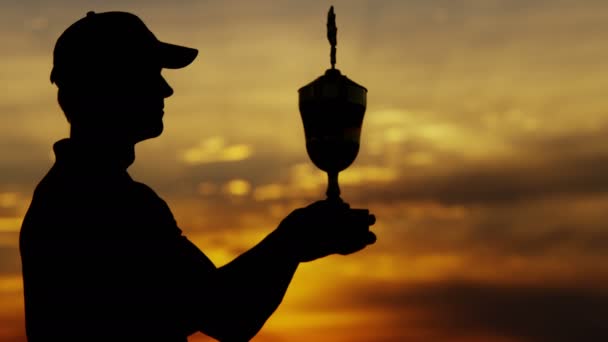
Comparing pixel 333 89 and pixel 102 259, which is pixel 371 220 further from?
pixel 102 259

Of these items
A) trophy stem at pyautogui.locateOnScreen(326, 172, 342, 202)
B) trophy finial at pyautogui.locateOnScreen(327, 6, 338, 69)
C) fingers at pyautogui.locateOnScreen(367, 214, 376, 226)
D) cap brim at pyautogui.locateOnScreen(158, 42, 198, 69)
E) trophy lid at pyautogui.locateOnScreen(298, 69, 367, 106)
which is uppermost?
trophy finial at pyautogui.locateOnScreen(327, 6, 338, 69)

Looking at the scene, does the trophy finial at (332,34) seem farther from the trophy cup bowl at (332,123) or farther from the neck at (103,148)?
the neck at (103,148)

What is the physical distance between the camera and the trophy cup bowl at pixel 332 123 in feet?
28.1

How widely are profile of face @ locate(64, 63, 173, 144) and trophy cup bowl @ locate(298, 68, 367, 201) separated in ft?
3.65

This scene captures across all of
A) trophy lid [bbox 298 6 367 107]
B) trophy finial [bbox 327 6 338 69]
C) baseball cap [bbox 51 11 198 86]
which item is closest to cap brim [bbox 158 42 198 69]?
baseball cap [bbox 51 11 198 86]

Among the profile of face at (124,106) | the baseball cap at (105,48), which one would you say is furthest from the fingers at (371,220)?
the baseball cap at (105,48)

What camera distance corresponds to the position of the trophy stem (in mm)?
8492

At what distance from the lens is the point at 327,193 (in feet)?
28.0

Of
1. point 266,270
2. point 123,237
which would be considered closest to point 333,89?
point 266,270

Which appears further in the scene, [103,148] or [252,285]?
[252,285]

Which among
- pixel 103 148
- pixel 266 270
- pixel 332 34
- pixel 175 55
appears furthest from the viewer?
pixel 332 34

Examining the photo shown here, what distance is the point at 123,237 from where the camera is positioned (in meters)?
8.13

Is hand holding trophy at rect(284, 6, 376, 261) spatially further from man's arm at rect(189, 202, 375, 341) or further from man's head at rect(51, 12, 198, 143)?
man's head at rect(51, 12, 198, 143)

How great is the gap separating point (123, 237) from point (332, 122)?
1.78 meters
